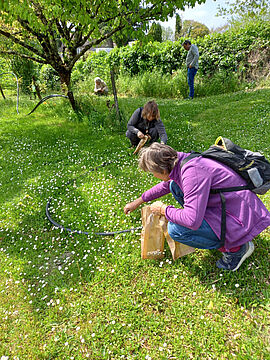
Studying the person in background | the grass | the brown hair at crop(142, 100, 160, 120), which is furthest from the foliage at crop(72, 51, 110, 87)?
the grass

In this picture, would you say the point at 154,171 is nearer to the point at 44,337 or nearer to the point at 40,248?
the point at 44,337

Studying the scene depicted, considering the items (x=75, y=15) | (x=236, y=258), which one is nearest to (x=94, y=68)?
(x=75, y=15)

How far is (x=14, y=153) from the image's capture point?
21.5 feet

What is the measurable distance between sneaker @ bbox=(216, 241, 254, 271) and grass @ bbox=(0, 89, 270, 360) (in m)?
0.11

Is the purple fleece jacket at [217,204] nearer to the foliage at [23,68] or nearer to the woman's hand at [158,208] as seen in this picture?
the woman's hand at [158,208]

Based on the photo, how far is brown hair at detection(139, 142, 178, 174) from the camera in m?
2.28

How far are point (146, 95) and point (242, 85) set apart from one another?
4.56m

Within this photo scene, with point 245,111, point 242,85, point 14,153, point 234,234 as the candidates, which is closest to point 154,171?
point 234,234

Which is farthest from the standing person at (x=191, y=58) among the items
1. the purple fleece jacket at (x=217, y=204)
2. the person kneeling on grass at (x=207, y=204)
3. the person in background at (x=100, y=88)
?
the purple fleece jacket at (x=217, y=204)

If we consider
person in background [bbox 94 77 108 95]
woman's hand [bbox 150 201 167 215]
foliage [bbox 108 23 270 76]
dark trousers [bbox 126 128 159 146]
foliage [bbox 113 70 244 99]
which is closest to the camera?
woman's hand [bbox 150 201 167 215]

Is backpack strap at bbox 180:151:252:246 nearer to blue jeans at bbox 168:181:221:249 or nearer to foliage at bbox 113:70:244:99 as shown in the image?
blue jeans at bbox 168:181:221:249

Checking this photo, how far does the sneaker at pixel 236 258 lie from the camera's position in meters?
2.45

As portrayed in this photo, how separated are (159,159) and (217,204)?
2.30ft

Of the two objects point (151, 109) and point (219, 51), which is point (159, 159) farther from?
point (219, 51)
